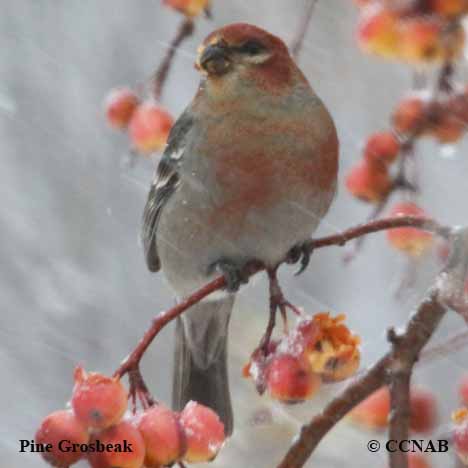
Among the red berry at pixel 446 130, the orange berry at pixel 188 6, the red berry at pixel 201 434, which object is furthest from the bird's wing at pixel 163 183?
the red berry at pixel 201 434

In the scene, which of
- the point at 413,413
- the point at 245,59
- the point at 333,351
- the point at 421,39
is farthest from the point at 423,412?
the point at 245,59

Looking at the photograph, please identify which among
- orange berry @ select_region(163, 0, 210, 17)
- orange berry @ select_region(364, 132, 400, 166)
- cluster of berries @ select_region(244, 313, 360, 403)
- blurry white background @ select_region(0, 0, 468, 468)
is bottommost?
cluster of berries @ select_region(244, 313, 360, 403)

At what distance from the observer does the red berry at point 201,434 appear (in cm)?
155

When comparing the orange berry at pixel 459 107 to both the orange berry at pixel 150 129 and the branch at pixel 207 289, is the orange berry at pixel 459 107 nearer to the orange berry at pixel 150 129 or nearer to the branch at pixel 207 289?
the branch at pixel 207 289

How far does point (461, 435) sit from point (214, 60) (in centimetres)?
121

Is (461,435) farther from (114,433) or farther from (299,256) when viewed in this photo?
(299,256)

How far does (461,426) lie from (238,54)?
1.19 metres

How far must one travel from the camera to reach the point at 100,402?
1.50 meters

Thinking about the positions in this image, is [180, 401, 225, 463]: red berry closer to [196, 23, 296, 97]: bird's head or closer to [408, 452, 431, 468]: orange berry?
[408, 452, 431, 468]: orange berry

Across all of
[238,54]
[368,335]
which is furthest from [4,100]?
[238,54]

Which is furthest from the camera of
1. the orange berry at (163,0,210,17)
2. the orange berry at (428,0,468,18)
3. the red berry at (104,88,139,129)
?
the red berry at (104,88,139,129)

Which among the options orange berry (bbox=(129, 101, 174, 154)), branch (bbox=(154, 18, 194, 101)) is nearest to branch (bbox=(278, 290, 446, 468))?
branch (bbox=(154, 18, 194, 101))

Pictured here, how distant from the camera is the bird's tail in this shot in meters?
2.71

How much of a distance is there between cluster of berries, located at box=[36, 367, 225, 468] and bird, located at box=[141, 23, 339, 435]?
31.1 inches
